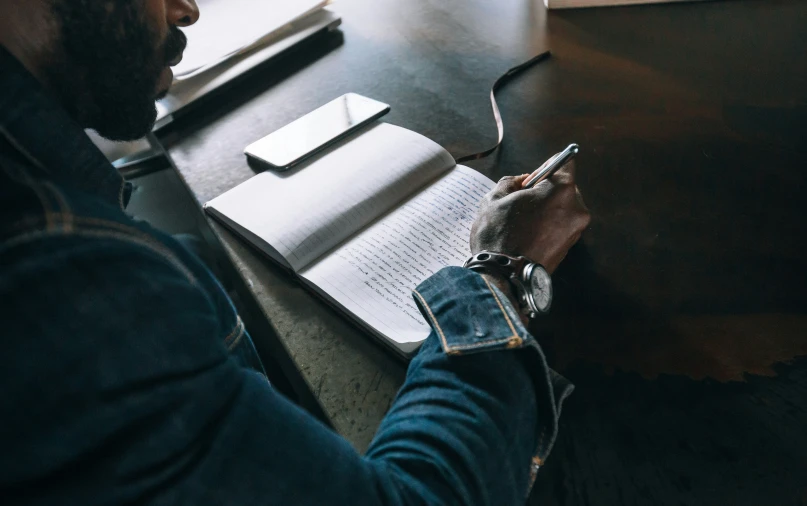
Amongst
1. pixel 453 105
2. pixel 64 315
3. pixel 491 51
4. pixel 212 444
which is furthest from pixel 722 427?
pixel 491 51

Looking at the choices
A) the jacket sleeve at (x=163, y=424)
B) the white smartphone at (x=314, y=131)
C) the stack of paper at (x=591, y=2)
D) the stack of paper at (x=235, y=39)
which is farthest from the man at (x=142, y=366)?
the stack of paper at (x=591, y=2)

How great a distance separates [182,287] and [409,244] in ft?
1.28

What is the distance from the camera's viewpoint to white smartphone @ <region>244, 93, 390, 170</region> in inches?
36.7

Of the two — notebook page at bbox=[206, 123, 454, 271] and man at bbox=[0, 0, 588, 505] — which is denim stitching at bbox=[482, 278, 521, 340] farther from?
notebook page at bbox=[206, 123, 454, 271]

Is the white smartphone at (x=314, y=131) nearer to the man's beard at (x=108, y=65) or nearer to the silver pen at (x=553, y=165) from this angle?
the man's beard at (x=108, y=65)

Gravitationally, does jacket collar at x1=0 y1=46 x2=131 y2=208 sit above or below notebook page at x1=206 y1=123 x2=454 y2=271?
above

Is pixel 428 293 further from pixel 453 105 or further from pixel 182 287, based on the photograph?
pixel 453 105

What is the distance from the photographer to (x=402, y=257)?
29.5 inches

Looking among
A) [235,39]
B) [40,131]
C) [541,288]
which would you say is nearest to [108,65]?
[40,131]

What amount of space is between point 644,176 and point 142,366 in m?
0.75

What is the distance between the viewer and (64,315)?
0.35m

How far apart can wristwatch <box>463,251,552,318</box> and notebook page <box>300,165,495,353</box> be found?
0.19ft

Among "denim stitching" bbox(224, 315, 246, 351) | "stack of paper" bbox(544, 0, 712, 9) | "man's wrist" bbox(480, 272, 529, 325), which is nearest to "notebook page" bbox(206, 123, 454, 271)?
"denim stitching" bbox(224, 315, 246, 351)

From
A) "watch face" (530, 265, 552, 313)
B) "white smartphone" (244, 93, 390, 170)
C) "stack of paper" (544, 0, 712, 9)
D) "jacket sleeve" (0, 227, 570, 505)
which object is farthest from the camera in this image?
"stack of paper" (544, 0, 712, 9)
